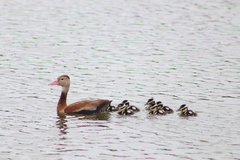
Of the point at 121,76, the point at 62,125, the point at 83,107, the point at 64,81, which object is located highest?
the point at 121,76

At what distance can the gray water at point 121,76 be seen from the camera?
37.6 feet

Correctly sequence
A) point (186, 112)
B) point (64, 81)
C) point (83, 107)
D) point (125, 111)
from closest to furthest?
1. point (186, 112)
2. point (125, 111)
3. point (83, 107)
4. point (64, 81)

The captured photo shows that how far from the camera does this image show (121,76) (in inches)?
776

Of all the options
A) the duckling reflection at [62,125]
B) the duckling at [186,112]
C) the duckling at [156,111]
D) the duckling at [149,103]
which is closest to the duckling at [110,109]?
the duckling at [149,103]

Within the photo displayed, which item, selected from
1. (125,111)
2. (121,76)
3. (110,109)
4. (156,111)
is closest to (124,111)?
(125,111)

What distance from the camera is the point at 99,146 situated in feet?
37.1

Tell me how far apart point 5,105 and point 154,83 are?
603 cm

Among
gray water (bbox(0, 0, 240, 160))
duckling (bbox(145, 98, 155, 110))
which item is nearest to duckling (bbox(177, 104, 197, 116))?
gray water (bbox(0, 0, 240, 160))

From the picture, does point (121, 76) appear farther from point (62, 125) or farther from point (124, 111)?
point (62, 125)

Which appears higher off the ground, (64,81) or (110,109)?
(64,81)

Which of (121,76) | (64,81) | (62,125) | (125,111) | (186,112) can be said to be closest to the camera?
(62,125)

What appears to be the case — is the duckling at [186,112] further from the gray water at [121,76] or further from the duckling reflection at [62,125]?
the duckling reflection at [62,125]

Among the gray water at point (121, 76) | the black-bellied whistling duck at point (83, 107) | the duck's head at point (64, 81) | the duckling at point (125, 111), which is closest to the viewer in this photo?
the gray water at point (121, 76)

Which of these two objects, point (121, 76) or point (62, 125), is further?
point (121, 76)
